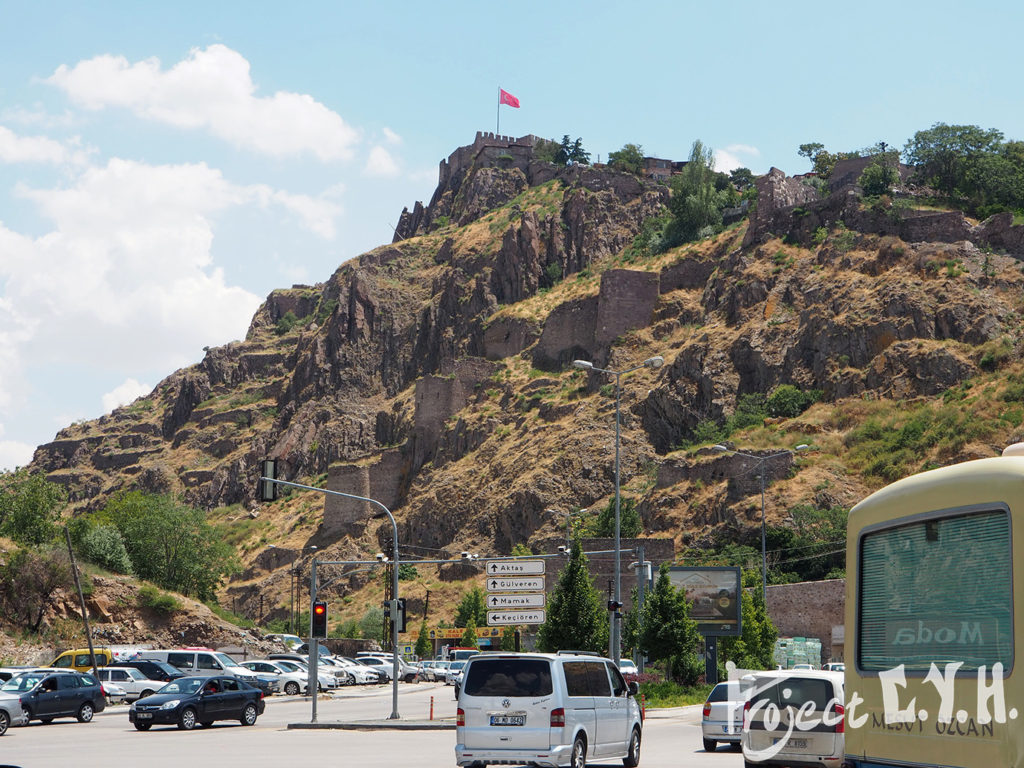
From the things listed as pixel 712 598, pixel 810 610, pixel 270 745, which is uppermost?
pixel 712 598

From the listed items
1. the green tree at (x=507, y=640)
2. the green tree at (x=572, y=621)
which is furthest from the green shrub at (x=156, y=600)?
the green tree at (x=572, y=621)

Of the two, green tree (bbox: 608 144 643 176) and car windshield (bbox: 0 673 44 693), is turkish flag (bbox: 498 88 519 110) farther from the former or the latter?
car windshield (bbox: 0 673 44 693)

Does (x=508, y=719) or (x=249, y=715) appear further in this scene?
(x=249, y=715)

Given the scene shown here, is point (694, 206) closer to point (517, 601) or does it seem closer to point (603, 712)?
point (517, 601)

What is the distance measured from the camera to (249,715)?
31.4 meters

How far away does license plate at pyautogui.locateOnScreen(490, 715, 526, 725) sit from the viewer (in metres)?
17.1

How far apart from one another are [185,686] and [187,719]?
3.34ft

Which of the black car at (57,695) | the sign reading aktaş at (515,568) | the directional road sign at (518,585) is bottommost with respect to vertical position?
the black car at (57,695)

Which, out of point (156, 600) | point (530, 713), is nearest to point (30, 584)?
point (156, 600)

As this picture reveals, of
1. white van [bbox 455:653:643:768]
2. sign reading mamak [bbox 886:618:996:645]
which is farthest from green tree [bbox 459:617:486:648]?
sign reading mamak [bbox 886:618:996:645]

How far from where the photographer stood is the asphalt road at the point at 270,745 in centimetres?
1995

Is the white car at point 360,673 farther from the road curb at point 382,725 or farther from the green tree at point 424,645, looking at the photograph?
the road curb at point 382,725

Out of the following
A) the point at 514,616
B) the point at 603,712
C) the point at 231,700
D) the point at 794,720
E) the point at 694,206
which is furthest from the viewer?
the point at 694,206

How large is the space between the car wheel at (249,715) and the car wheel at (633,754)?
14.6 m
